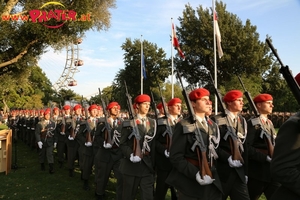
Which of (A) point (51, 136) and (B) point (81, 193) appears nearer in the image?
(B) point (81, 193)

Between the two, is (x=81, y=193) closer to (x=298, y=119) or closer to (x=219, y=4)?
(x=298, y=119)

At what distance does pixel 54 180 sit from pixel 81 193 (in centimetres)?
179

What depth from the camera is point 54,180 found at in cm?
920

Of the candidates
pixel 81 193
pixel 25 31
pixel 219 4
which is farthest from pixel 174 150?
pixel 219 4

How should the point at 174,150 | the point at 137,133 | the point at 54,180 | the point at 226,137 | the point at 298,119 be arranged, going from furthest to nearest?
the point at 54,180
the point at 137,133
the point at 226,137
the point at 174,150
the point at 298,119

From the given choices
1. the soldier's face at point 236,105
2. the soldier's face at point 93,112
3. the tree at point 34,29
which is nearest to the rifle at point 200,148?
the soldier's face at point 236,105

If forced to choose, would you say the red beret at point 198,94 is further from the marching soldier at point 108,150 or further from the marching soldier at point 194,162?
the marching soldier at point 108,150

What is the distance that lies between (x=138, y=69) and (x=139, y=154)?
3641 centimetres

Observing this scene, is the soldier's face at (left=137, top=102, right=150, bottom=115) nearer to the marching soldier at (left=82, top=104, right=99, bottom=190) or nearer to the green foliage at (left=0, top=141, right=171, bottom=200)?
the green foliage at (left=0, top=141, right=171, bottom=200)

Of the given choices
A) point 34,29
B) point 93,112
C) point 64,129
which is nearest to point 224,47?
point 34,29

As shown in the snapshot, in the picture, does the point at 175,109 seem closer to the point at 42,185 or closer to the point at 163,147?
the point at 163,147

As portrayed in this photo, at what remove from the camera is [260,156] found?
486 cm

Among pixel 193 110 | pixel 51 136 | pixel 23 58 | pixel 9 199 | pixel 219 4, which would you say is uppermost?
pixel 219 4

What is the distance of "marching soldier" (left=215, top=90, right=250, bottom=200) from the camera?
14.5ft
